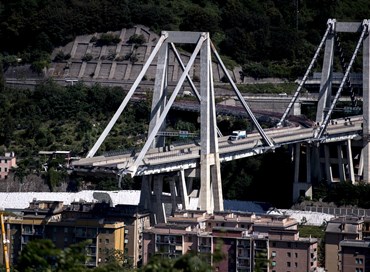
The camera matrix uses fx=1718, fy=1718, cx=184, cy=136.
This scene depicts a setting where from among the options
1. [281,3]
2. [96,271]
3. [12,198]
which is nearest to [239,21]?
[281,3]

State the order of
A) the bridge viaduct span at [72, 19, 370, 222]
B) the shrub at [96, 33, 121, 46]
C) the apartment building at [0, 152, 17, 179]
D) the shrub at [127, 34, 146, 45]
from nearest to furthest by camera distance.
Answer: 1. the bridge viaduct span at [72, 19, 370, 222]
2. the apartment building at [0, 152, 17, 179]
3. the shrub at [127, 34, 146, 45]
4. the shrub at [96, 33, 121, 46]

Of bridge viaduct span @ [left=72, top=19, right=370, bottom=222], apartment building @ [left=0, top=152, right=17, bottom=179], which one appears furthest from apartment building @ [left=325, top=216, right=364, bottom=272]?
apartment building @ [left=0, top=152, right=17, bottom=179]

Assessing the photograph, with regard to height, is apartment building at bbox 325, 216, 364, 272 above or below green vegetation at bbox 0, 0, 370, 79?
below

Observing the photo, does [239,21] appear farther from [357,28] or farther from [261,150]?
[261,150]

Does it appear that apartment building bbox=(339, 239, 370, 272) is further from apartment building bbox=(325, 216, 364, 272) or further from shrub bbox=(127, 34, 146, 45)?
shrub bbox=(127, 34, 146, 45)

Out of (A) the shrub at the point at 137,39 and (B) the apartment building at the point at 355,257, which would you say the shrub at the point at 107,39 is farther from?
(B) the apartment building at the point at 355,257

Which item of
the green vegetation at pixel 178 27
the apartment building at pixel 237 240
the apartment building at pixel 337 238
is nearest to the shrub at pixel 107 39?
the green vegetation at pixel 178 27
